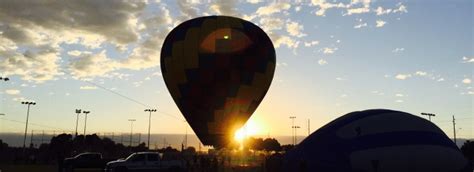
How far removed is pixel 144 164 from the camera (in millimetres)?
30844

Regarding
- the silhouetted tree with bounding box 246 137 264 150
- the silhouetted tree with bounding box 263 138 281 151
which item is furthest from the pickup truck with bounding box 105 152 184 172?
the silhouetted tree with bounding box 246 137 264 150

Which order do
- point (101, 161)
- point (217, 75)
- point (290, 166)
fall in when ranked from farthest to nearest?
1. point (101, 161)
2. point (217, 75)
3. point (290, 166)

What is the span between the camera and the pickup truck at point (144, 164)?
3039cm

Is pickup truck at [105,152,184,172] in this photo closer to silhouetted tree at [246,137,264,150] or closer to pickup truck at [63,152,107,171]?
pickup truck at [63,152,107,171]

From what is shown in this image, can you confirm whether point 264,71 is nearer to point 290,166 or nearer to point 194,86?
point 194,86

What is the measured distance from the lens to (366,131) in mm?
18781

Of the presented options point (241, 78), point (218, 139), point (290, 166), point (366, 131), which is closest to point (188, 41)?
point (241, 78)

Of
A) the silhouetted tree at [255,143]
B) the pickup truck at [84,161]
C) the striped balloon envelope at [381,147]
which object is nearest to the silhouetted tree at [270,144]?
the silhouetted tree at [255,143]

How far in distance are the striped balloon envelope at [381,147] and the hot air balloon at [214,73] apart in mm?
14236

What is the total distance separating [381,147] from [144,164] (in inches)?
682

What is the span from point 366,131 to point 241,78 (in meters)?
16.4

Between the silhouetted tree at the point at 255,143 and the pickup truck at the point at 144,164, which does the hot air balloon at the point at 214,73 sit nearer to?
the pickup truck at the point at 144,164

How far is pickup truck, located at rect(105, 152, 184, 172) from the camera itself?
30.4m

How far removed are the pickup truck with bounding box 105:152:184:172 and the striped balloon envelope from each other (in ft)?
42.5
